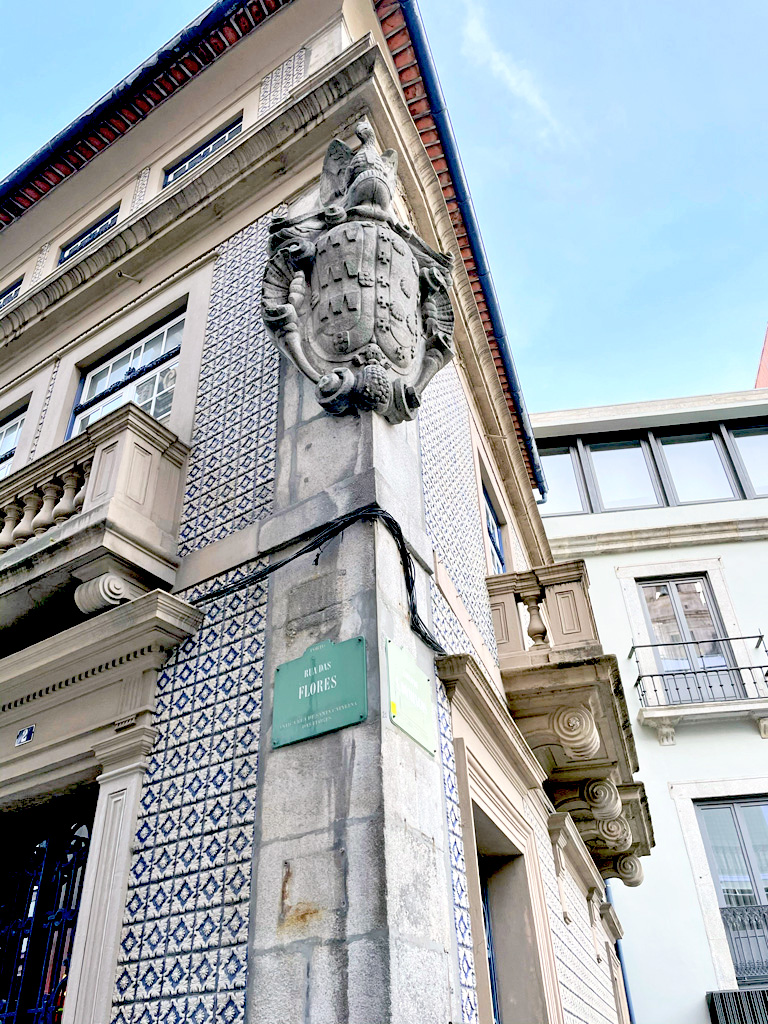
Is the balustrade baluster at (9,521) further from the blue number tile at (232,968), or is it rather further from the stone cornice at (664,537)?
the stone cornice at (664,537)

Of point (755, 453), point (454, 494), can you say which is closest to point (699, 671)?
point (755, 453)

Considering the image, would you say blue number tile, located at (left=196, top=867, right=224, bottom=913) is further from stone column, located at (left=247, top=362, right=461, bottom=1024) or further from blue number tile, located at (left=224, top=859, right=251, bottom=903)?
stone column, located at (left=247, top=362, right=461, bottom=1024)

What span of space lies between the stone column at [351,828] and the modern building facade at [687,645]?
11.4 meters

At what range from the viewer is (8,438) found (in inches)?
340

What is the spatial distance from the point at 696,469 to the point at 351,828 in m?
17.2

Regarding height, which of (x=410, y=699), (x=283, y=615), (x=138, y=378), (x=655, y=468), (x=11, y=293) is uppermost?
(x=655, y=468)

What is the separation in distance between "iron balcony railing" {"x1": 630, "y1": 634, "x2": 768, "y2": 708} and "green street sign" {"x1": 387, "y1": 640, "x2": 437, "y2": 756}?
39.4 feet

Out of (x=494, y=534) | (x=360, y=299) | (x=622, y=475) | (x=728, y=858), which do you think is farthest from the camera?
(x=622, y=475)

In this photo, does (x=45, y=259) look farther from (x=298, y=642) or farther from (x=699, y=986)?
(x=699, y=986)

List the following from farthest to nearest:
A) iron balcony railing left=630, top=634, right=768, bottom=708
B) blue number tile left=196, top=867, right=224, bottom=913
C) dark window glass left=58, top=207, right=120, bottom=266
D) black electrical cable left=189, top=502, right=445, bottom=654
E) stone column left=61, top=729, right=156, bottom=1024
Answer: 1. iron balcony railing left=630, top=634, right=768, bottom=708
2. dark window glass left=58, top=207, right=120, bottom=266
3. black electrical cable left=189, top=502, right=445, bottom=654
4. stone column left=61, top=729, right=156, bottom=1024
5. blue number tile left=196, top=867, right=224, bottom=913

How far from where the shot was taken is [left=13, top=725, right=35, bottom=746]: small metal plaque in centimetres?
528

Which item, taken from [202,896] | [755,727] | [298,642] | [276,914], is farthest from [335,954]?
[755,727]

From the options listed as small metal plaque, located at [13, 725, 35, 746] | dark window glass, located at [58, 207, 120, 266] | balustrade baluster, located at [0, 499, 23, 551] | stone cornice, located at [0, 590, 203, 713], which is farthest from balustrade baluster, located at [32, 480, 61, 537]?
dark window glass, located at [58, 207, 120, 266]

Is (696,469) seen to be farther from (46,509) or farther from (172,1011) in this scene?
(172,1011)
